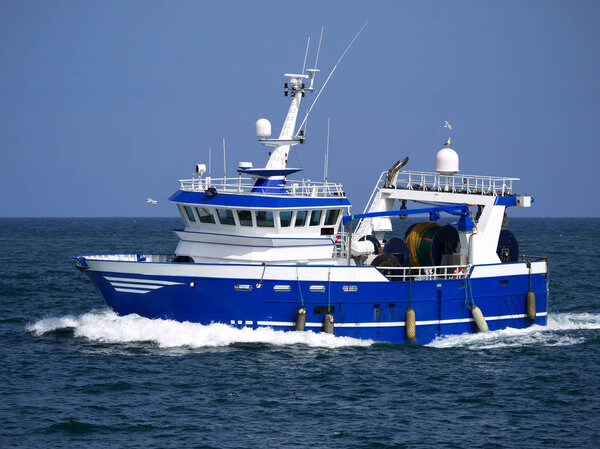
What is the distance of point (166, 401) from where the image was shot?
66.7 ft

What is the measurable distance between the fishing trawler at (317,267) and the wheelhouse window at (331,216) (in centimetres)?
5

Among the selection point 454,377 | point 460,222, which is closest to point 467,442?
point 454,377

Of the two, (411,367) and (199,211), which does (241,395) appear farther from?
(199,211)

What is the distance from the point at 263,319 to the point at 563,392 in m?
8.95

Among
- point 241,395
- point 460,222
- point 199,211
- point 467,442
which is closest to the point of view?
point 467,442

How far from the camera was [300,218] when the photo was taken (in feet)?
87.1

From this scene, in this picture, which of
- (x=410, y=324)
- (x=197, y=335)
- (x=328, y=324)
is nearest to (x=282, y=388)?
(x=328, y=324)

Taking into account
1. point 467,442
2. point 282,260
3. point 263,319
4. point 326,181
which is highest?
point 326,181

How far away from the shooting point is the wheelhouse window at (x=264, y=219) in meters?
26.0

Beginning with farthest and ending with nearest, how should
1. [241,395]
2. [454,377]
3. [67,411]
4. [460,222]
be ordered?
[460,222], [454,377], [241,395], [67,411]

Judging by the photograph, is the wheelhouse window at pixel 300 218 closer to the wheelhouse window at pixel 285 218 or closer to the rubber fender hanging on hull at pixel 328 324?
the wheelhouse window at pixel 285 218

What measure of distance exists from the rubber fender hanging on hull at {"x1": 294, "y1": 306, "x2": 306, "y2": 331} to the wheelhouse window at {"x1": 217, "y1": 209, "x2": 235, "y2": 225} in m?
3.68

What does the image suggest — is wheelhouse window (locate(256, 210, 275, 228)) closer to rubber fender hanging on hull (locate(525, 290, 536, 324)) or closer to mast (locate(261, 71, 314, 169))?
mast (locate(261, 71, 314, 169))

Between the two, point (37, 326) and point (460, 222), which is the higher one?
point (460, 222)
